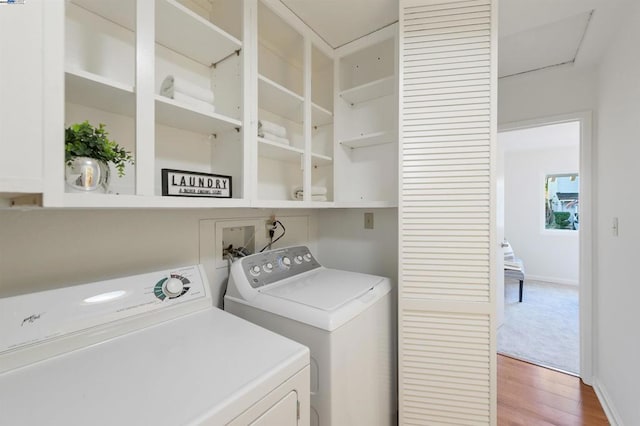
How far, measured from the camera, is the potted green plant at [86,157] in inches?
30.1

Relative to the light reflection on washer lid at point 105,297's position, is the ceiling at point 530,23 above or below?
above

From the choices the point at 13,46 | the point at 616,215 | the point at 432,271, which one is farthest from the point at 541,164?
the point at 13,46

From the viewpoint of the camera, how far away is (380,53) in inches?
73.3

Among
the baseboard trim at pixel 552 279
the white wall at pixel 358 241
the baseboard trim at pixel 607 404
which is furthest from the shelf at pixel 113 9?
the baseboard trim at pixel 552 279

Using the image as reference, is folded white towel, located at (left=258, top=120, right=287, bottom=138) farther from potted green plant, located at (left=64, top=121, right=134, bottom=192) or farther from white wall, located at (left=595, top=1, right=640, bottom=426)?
white wall, located at (left=595, top=1, right=640, bottom=426)

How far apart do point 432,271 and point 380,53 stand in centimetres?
156

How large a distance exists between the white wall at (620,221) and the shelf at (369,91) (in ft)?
4.09

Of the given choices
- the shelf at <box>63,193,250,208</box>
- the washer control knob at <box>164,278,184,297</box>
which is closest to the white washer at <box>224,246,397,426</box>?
the washer control knob at <box>164,278,184,297</box>

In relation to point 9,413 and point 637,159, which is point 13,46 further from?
point 637,159

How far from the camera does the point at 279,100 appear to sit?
5.13 ft

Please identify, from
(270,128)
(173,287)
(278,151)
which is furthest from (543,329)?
(173,287)

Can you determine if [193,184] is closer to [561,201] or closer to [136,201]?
[136,201]

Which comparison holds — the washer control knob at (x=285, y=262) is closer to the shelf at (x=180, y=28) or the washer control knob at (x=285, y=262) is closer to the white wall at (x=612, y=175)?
the shelf at (x=180, y=28)

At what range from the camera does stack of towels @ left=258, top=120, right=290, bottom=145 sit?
55.8 inches
